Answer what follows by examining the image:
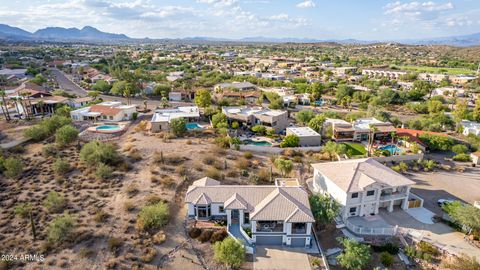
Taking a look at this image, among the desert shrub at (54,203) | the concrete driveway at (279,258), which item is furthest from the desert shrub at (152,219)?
the desert shrub at (54,203)

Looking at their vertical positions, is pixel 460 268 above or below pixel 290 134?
below

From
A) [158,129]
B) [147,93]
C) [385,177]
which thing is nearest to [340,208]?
[385,177]

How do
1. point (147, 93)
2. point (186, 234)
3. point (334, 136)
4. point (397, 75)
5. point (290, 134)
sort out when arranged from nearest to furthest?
point (186, 234) → point (290, 134) → point (334, 136) → point (147, 93) → point (397, 75)

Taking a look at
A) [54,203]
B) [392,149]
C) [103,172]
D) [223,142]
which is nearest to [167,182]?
[103,172]

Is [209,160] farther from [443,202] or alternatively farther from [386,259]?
[443,202]

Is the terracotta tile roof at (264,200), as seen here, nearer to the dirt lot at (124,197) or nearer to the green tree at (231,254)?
the green tree at (231,254)

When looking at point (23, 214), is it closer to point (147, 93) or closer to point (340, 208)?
point (340, 208)
